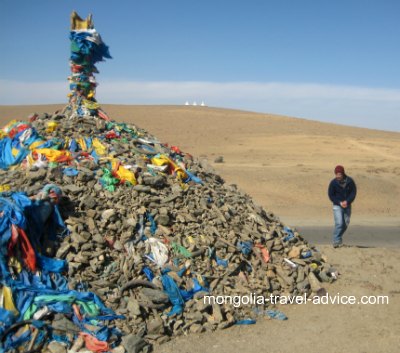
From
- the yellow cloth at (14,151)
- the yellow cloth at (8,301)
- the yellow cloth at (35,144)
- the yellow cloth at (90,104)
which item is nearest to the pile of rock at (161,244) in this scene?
the yellow cloth at (35,144)

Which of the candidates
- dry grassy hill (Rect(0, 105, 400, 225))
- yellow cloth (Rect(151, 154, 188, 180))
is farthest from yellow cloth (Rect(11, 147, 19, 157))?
dry grassy hill (Rect(0, 105, 400, 225))

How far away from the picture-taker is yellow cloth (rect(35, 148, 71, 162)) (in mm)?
7697

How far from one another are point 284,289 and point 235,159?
19269 mm

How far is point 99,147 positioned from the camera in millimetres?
8227

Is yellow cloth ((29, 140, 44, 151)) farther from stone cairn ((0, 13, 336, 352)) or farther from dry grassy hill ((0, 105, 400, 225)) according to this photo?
dry grassy hill ((0, 105, 400, 225))

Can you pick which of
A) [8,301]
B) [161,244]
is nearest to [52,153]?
[161,244]

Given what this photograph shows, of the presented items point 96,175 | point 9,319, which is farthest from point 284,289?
point 9,319

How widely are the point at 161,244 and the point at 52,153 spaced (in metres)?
2.56

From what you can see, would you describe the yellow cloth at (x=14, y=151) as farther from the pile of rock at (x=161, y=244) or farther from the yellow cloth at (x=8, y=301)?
the yellow cloth at (x=8, y=301)

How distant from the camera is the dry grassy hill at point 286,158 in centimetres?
1648

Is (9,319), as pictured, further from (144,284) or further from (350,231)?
(350,231)

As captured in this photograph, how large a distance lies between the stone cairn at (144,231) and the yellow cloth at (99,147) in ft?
0.06

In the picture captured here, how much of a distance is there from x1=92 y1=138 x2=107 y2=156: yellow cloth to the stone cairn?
0.06ft

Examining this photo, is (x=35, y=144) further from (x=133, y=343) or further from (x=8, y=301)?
(x=133, y=343)
